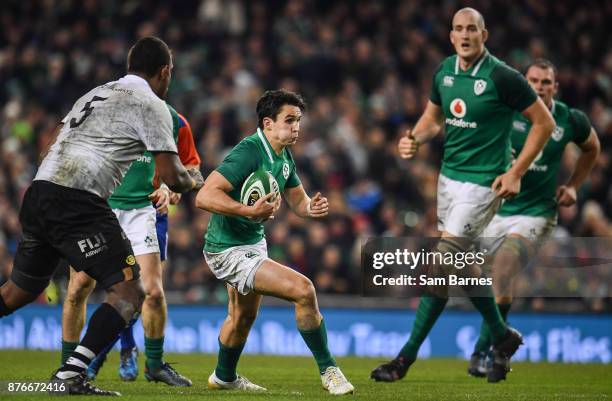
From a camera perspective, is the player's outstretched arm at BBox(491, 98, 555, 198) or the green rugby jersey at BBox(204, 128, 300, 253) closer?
the green rugby jersey at BBox(204, 128, 300, 253)

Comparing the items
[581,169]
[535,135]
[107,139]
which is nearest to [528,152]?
[535,135]

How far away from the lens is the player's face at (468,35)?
9.08m

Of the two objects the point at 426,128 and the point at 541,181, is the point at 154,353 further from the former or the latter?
the point at 541,181

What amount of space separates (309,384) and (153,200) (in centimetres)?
211

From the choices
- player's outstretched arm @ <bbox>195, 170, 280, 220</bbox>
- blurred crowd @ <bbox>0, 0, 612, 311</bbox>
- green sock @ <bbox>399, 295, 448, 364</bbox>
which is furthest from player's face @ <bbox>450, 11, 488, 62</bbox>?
blurred crowd @ <bbox>0, 0, 612, 311</bbox>

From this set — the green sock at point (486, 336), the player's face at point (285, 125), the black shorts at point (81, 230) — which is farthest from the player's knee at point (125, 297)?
the green sock at point (486, 336)

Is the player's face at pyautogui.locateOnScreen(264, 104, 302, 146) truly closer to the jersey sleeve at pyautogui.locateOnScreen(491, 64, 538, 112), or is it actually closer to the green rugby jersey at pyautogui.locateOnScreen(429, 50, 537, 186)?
the green rugby jersey at pyautogui.locateOnScreen(429, 50, 537, 186)

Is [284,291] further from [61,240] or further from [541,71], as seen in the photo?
[541,71]

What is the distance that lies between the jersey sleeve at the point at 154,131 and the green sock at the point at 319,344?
170 cm

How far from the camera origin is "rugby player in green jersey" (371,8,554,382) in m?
9.09

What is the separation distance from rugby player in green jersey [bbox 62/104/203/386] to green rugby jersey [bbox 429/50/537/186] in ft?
7.55

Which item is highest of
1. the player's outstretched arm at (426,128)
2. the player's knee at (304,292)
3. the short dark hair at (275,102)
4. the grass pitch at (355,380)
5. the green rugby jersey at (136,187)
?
the short dark hair at (275,102)

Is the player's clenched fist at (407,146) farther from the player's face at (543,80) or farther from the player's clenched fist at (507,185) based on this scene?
the player's face at (543,80)

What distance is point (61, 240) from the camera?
22.1ft
